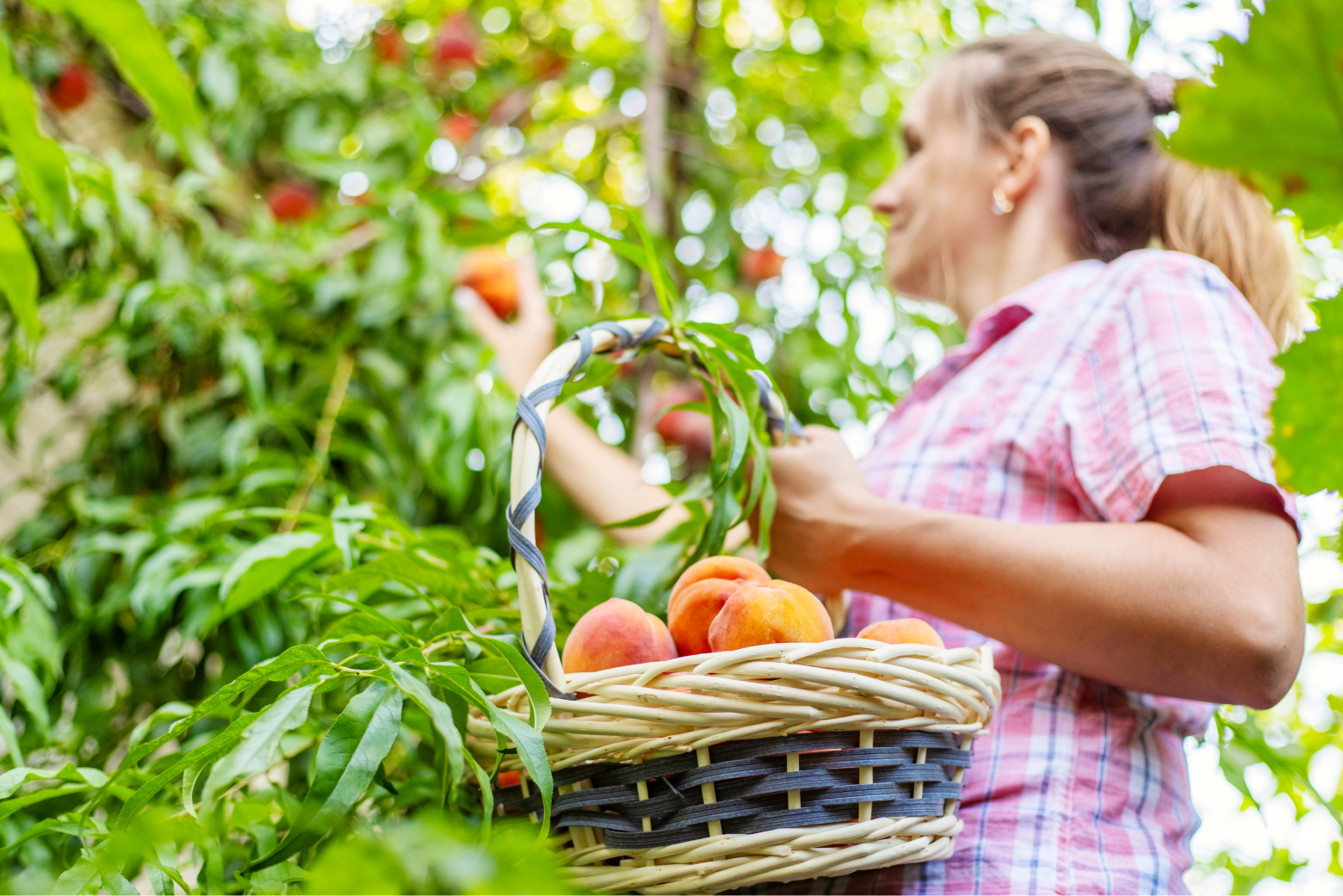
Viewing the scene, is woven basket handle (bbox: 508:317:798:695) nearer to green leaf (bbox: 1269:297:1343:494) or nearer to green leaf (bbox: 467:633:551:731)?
green leaf (bbox: 467:633:551:731)

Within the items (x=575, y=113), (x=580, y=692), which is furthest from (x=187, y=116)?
(x=575, y=113)

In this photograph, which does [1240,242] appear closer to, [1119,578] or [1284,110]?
[1119,578]

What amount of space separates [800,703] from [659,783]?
10 centimetres

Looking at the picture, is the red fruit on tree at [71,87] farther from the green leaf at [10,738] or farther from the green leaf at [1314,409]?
the green leaf at [1314,409]

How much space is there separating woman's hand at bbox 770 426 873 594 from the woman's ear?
0.53 m

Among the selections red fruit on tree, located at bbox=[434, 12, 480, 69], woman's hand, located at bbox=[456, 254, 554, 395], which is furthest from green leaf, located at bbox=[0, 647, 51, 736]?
red fruit on tree, located at bbox=[434, 12, 480, 69]

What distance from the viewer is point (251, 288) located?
143 centimetres

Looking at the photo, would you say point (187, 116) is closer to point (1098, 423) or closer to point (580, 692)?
point (580, 692)

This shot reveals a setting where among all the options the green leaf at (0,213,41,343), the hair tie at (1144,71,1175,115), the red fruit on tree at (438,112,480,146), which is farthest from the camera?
the red fruit on tree at (438,112,480,146)

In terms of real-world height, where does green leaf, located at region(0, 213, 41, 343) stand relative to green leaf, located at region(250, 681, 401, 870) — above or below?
above

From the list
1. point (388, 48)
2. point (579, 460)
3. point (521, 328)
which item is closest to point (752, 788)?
point (579, 460)

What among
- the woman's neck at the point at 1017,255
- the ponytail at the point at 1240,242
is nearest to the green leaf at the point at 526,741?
the woman's neck at the point at 1017,255

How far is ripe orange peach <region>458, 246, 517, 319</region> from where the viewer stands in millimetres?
1575

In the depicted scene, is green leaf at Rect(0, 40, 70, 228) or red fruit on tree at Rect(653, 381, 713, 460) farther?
red fruit on tree at Rect(653, 381, 713, 460)
